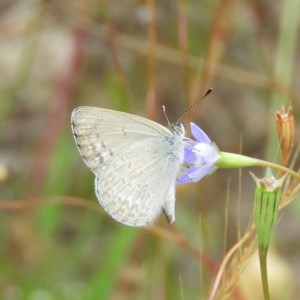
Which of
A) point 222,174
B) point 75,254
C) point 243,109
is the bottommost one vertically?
point 75,254

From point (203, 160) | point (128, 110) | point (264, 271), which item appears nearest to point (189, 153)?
point (203, 160)

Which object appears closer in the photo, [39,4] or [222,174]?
[39,4]

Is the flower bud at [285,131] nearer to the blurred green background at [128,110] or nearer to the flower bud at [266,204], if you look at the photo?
the flower bud at [266,204]

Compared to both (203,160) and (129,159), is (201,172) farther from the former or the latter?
(129,159)

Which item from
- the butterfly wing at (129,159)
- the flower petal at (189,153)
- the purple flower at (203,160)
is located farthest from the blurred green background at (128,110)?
the purple flower at (203,160)

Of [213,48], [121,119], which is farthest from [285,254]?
[121,119]

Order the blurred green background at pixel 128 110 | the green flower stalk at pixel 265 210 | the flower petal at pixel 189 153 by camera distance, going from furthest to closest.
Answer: the blurred green background at pixel 128 110 < the flower petal at pixel 189 153 < the green flower stalk at pixel 265 210

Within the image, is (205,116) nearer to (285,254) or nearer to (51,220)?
(285,254)
